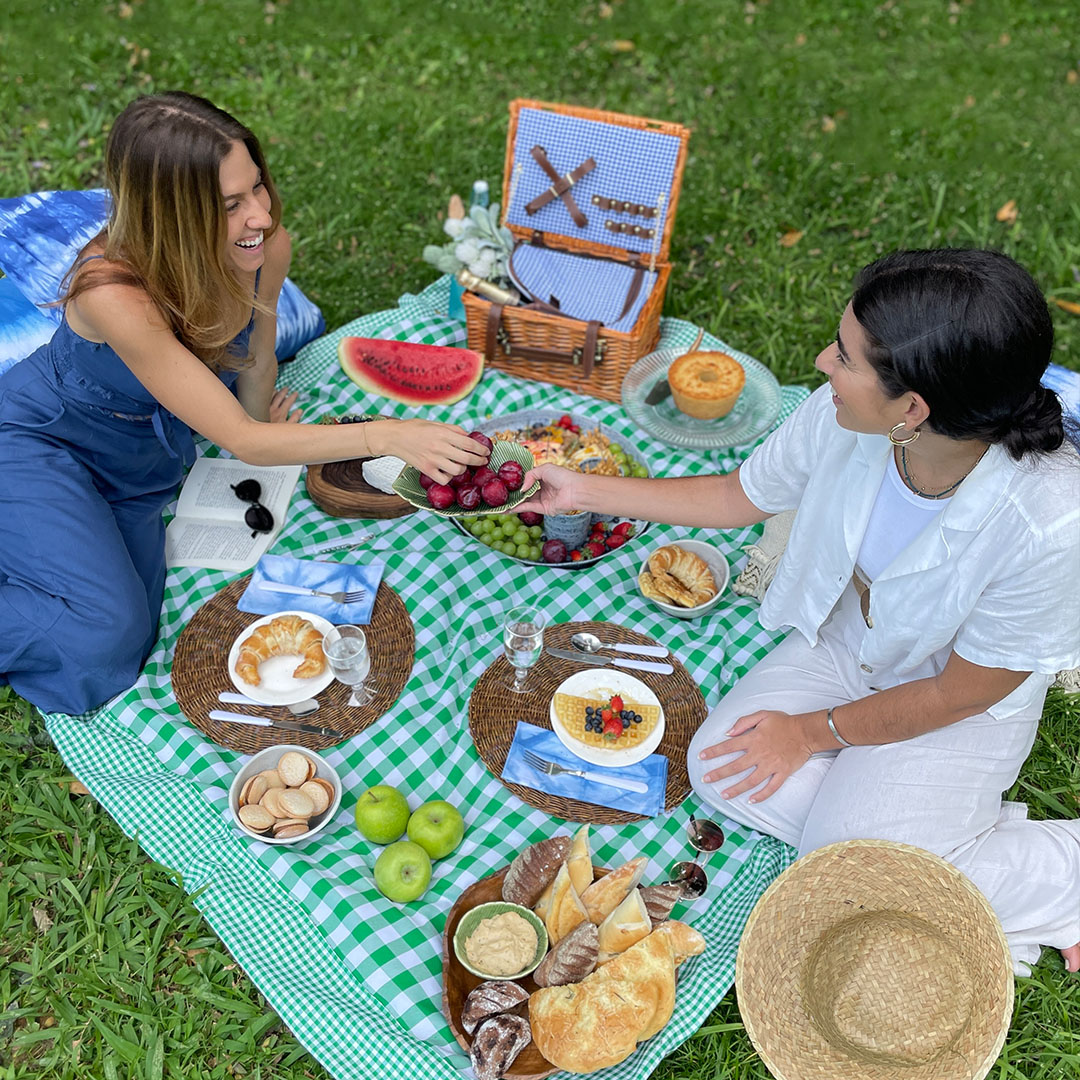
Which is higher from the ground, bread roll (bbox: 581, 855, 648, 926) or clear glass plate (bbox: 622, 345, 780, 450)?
clear glass plate (bbox: 622, 345, 780, 450)

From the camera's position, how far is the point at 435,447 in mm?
3766

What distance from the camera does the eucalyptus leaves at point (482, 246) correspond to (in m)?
5.41

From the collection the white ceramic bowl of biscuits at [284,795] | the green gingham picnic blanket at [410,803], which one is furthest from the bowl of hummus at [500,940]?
the white ceramic bowl of biscuits at [284,795]

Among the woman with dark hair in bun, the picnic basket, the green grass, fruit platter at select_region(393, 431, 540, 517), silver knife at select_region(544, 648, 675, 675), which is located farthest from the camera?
the green grass

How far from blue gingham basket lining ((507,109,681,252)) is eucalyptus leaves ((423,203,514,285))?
179 millimetres

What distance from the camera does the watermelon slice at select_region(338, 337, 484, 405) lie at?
5328 mm

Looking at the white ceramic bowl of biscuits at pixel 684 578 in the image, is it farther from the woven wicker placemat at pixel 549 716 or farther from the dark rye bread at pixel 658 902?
the dark rye bread at pixel 658 902

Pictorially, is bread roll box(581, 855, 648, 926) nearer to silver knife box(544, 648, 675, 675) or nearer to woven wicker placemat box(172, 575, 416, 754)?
silver knife box(544, 648, 675, 675)

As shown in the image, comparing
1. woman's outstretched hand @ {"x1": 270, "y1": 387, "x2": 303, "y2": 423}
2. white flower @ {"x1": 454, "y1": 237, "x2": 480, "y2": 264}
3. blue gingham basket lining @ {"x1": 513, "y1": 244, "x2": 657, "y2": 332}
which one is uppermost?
white flower @ {"x1": 454, "y1": 237, "x2": 480, "y2": 264}

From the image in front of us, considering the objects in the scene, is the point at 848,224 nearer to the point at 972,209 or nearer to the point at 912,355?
the point at 972,209

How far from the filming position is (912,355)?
2.69m

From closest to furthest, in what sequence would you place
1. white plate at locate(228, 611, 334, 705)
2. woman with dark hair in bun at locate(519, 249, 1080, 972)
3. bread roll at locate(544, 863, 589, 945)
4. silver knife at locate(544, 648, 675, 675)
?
woman with dark hair in bun at locate(519, 249, 1080, 972)
bread roll at locate(544, 863, 589, 945)
white plate at locate(228, 611, 334, 705)
silver knife at locate(544, 648, 675, 675)

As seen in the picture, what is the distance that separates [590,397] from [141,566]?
250cm

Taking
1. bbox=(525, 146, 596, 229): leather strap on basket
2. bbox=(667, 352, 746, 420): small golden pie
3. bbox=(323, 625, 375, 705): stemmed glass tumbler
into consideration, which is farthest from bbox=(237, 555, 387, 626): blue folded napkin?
bbox=(525, 146, 596, 229): leather strap on basket
